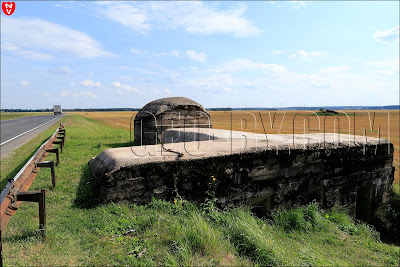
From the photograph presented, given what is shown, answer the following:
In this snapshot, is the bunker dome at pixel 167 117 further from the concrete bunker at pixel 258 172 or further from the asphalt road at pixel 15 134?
the asphalt road at pixel 15 134

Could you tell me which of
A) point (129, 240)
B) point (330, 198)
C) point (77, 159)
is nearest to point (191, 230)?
point (129, 240)

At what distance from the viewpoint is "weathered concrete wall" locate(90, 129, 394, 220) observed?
3.95m

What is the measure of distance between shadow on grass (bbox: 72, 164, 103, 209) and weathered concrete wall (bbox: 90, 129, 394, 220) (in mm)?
209

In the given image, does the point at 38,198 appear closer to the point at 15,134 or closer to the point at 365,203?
the point at 365,203

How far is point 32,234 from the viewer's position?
309 centimetres

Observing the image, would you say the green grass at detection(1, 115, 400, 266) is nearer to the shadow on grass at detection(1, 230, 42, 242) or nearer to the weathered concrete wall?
the shadow on grass at detection(1, 230, 42, 242)

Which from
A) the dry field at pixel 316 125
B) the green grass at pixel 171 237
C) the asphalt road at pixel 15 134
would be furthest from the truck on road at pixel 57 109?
the green grass at pixel 171 237

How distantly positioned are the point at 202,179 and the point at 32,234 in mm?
2376

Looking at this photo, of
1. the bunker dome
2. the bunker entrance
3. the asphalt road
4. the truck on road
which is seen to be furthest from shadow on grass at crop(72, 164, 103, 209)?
the truck on road

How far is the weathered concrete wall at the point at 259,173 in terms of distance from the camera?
3.95 metres

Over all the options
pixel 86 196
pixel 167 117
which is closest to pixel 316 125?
pixel 167 117

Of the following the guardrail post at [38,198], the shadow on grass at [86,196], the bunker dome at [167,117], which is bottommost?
the shadow on grass at [86,196]

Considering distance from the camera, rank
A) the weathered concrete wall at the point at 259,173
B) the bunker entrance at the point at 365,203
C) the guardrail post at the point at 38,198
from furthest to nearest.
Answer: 1. the bunker entrance at the point at 365,203
2. the weathered concrete wall at the point at 259,173
3. the guardrail post at the point at 38,198

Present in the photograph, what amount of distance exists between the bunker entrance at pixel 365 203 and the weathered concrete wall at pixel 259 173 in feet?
0.07
